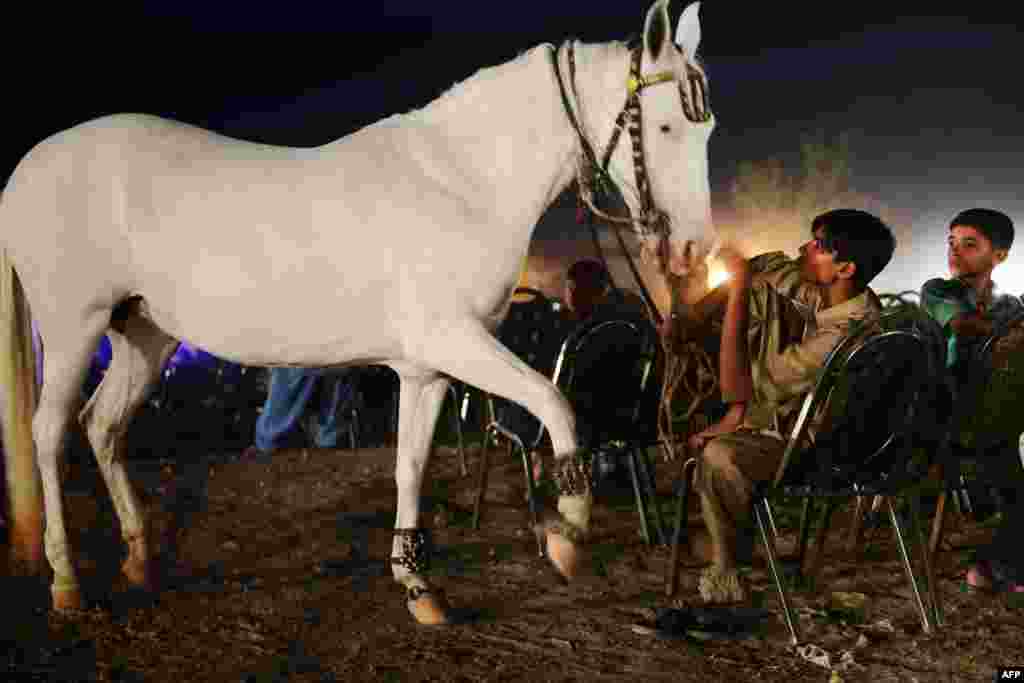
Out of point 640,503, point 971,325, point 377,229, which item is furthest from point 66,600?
point 971,325

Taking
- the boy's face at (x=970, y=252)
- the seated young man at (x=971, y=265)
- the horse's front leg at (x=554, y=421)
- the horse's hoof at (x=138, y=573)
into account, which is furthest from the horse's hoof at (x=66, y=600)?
the boy's face at (x=970, y=252)

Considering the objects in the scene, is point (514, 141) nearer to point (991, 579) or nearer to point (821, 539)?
point (821, 539)

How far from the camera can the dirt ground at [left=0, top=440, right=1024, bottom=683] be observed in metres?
2.20

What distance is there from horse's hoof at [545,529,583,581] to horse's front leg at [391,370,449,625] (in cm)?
56

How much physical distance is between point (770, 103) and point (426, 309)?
17.4 meters

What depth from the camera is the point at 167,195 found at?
2.61 meters

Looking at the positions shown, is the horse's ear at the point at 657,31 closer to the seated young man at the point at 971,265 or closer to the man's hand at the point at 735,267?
the man's hand at the point at 735,267

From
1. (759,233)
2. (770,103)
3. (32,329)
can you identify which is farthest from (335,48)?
(32,329)

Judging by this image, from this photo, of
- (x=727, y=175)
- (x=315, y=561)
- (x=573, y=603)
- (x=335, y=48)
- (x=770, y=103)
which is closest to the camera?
(x=573, y=603)

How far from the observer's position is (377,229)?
7.90 ft

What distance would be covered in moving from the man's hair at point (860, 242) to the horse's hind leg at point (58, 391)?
243 centimetres

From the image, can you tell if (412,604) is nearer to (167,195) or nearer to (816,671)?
(816,671)

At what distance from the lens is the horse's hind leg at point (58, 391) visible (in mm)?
2762

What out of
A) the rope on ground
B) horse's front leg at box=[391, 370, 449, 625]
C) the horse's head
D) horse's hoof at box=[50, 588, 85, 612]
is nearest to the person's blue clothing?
the rope on ground
